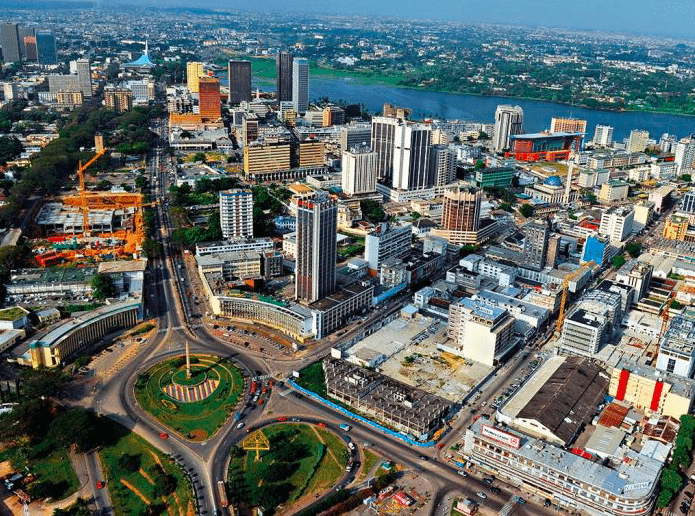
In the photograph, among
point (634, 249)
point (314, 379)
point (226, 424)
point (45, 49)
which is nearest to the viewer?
point (226, 424)

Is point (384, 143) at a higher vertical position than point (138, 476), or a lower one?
higher

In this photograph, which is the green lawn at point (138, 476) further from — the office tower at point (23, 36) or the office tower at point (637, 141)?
the office tower at point (23, 36)

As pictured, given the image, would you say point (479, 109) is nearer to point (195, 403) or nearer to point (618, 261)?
point (618, 261)

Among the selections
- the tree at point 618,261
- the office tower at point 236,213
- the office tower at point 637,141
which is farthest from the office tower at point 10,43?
the tree at point 618,261

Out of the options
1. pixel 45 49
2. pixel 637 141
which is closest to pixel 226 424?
pixel 637 141

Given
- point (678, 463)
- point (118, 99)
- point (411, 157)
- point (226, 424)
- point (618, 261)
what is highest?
point (118, 99)

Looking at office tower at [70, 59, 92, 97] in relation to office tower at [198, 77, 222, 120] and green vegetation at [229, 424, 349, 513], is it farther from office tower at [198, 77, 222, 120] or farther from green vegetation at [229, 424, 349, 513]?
green vegetation at [229, 424, 349, 513]

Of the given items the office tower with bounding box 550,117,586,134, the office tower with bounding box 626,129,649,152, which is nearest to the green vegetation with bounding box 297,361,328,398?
the office tower with bounding box 550,117,586,134
